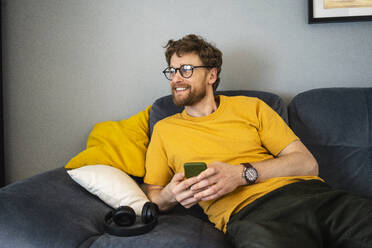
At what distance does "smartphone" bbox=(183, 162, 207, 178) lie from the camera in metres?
1.01

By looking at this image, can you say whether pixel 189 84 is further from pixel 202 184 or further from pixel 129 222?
pixel 129 222

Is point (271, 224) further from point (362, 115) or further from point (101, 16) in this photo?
point (101, 16)

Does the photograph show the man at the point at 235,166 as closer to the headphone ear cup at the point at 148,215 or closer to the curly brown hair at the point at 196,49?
the curly brown hair at the point at 196,49

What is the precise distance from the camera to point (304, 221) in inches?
34.8

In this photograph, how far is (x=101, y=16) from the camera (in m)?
1.86

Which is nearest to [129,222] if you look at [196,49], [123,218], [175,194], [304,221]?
[123,218]

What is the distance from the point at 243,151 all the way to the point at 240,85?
74 centimetres

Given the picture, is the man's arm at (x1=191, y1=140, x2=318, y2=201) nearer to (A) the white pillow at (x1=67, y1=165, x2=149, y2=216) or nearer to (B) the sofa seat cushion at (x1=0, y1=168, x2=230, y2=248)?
(B) the sofa seat cushion at (x1=0, y1=168, x2=230, y2=248)

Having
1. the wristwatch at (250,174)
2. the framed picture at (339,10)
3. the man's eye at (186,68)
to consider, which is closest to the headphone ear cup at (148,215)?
the wristwatch at (250,174)

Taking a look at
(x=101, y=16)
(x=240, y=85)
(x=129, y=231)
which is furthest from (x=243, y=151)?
(x=101, y=16)

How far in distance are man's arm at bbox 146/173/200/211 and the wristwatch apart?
0.73ft

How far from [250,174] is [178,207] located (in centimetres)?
47

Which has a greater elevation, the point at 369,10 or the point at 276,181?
the point at 369,10

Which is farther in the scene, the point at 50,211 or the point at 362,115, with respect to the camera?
the point at 362,115
